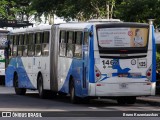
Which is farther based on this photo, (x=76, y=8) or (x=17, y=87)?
(x=76, y=8)

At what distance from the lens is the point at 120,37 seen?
89.8 feet

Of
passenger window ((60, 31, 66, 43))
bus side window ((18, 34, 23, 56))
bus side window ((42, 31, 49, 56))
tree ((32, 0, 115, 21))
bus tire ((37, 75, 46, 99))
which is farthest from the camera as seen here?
tree ((32, 0, 115, 21))

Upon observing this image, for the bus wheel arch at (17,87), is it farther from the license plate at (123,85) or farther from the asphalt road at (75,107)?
the license plate at (123,85)

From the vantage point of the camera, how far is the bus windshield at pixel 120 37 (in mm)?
27297

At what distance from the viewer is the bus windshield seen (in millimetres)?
27297

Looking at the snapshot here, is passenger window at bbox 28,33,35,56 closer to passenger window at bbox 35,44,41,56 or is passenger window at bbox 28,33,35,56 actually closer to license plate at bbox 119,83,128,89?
passenger window at bbox 35,44,41,56

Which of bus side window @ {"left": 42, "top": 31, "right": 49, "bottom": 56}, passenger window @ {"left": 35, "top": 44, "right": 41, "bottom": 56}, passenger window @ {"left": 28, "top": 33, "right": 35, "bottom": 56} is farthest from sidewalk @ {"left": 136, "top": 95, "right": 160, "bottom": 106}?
passenger window @ {"left": 28, "top": 33, "right": 35, "bottom": 56}

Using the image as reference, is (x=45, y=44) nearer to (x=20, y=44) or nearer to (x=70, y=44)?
(x=70, y=44)

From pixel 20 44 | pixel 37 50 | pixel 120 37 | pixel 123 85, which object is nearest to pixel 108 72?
pixel 123 85

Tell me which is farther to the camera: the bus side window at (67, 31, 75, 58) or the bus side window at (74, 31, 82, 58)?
the bus side window at (67, 31, 75, 58)

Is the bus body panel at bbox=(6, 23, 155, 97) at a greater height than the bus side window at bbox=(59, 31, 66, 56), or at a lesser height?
lesser

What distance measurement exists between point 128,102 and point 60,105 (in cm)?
254

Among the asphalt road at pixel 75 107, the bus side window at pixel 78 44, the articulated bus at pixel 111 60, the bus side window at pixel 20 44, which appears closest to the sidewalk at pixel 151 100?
the asphalt road at pixel 75 107

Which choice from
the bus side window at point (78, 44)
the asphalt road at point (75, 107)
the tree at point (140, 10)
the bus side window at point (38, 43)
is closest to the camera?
the asphalt road at point (75, 107)
